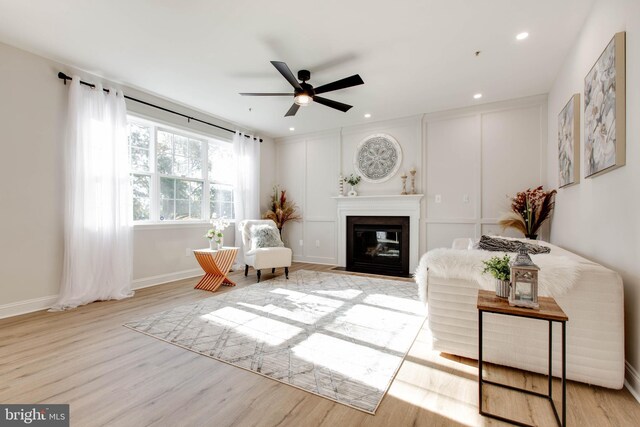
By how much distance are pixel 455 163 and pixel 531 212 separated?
1330mm

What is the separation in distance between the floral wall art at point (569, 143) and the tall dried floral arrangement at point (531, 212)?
38 centimetres

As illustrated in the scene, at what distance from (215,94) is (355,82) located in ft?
7.22

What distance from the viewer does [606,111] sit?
6.40ft

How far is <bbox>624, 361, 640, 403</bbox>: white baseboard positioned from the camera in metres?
1.56

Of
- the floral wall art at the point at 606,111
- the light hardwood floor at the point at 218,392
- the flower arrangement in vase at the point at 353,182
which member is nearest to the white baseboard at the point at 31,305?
the light hardwood floor at the point at 218,392

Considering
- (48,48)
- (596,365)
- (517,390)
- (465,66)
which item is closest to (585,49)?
(465,66)

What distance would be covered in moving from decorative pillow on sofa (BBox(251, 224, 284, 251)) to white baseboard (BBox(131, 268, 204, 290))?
3.53 ft

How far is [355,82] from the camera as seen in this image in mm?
2898

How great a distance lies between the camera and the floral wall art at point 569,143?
263cm

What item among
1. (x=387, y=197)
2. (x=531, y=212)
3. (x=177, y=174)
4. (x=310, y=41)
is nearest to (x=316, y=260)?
(x=387, y=197)

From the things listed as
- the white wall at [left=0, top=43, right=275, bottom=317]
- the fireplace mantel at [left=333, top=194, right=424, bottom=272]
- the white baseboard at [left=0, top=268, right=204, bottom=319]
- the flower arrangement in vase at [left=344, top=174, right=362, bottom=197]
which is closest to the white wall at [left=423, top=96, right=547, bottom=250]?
the fireplace mantel at [left=333, top=194, right=424, bottom=272]

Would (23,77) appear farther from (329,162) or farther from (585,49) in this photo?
(585,49)

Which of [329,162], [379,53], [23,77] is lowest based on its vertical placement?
[329,162]

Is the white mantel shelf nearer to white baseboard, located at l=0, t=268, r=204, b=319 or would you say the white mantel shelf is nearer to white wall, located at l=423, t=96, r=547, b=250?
white wall, located at l=423, t=96, r=547, b=250
